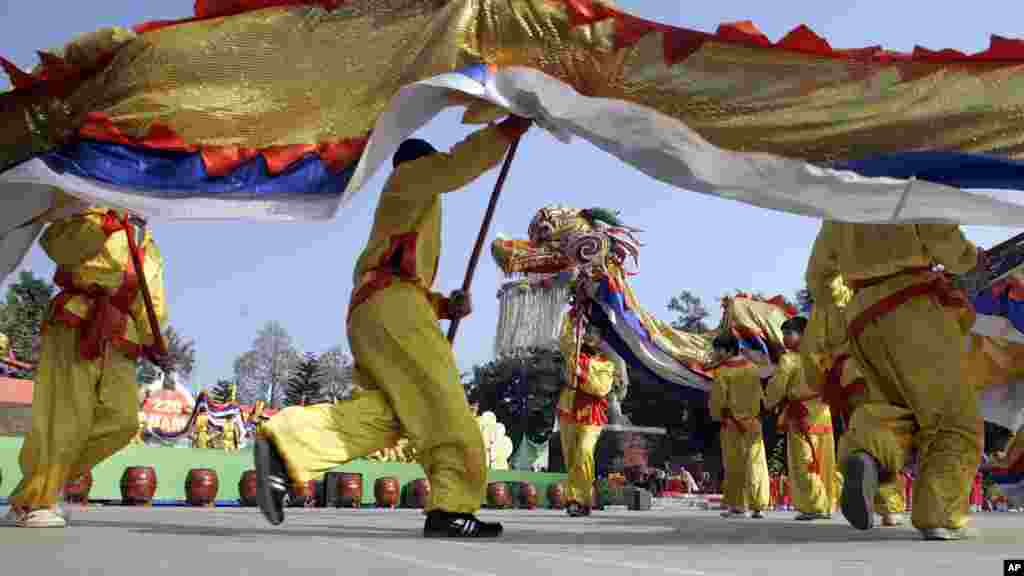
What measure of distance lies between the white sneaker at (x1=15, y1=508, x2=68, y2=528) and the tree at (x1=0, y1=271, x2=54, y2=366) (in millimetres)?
39340

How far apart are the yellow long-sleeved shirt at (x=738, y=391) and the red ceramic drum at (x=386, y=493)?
14.7 feet

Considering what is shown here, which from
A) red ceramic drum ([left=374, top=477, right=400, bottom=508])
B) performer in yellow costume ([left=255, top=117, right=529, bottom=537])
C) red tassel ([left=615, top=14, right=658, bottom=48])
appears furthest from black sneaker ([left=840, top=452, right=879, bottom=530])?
red ceramic drum ([left=374, top=477, right=400, bottom=508])

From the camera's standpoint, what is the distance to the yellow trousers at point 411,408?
446cm

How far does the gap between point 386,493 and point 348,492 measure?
661 millimetres

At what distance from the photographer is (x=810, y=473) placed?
29.0ft

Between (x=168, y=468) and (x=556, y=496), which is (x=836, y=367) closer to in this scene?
(x=556, y=496)

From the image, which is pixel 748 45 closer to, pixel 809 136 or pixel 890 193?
pixel 809 136

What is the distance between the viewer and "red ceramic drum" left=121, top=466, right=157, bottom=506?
10.7 metres

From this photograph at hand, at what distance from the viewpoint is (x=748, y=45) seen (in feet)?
15.3

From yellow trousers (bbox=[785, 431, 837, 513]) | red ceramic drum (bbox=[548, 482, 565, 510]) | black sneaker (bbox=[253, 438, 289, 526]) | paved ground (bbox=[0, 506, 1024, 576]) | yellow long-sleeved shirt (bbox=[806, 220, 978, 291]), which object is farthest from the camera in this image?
red ceramic drum (bbox=[548, 482, 565, 510])

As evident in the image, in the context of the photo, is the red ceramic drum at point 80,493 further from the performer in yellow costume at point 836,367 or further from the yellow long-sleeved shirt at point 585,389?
the performer in yellow costume at point 836,367

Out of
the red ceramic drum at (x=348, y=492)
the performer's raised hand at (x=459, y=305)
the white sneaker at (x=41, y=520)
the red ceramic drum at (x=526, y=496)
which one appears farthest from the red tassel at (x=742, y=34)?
the red ceramic drum at (x=526, y=496)

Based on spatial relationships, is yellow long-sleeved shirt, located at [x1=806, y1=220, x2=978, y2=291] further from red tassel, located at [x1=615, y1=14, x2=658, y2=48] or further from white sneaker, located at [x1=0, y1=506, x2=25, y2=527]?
white sneaker, located at [x1=0, y1=506, x2=25, y2=527]

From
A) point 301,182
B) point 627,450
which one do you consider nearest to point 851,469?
point 301,182
